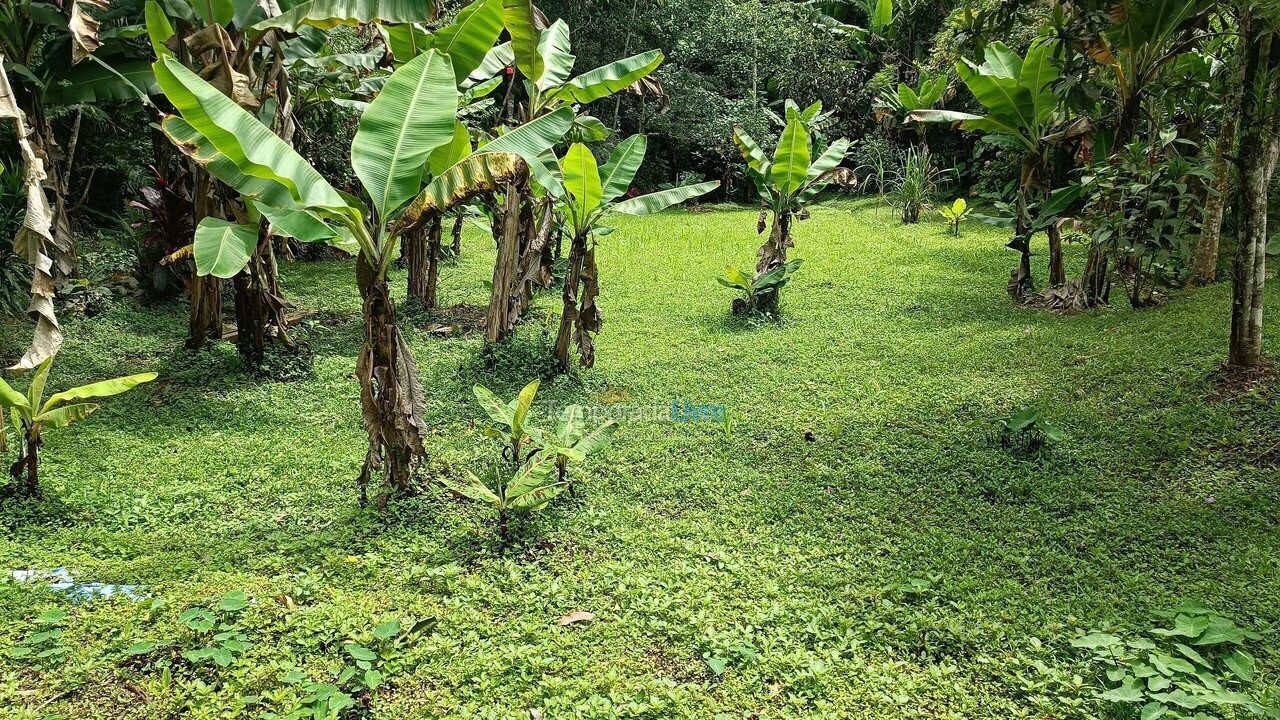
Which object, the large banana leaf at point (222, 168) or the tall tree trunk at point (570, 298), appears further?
the tall tree trunk at point (570, 298)

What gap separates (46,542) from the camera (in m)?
3.35

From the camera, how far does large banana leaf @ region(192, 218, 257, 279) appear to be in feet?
11.8

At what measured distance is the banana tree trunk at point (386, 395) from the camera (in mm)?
3482

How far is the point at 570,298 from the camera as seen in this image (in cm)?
554

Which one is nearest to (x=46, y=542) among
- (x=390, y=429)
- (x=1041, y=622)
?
(x=390, y=429)

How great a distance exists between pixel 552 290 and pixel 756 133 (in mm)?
9886

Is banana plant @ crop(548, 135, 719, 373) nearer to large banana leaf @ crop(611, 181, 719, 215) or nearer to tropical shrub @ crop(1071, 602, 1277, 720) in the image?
large banana leaf @ crop(611, 181, 719, 215)

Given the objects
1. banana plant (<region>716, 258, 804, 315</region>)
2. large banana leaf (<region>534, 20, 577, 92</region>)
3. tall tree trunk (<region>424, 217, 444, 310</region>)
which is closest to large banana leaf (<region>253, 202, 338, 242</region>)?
large banana leaf (<region>534, 20, 577, 92</region>)

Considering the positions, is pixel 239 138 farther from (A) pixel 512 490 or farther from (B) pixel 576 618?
(B) pixel 576 618

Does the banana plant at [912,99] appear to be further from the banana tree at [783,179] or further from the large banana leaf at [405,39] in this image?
the large banana leaf at [405,39]

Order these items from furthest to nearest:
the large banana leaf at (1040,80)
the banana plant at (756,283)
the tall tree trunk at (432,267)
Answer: the tall tree trunk at (432,267) → the banana plant at (756,283) → the large banana leaf at (1040,80)

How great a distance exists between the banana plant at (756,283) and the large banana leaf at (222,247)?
14.0 ft

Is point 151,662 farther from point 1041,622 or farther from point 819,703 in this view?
point 1041,622

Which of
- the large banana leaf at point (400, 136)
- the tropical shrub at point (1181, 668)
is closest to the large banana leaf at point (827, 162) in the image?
the large banana leaf at point (400, 136)
